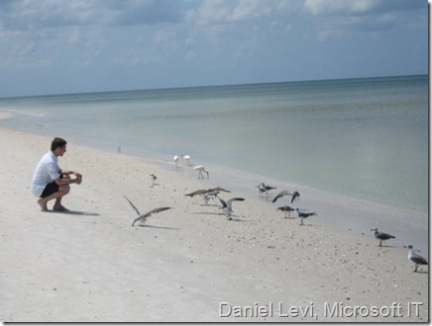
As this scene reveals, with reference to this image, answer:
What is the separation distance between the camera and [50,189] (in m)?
10.9

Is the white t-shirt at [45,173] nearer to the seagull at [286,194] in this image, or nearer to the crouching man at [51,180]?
the crouching man at [51,180]

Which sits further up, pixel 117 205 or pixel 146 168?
pixel 146 168

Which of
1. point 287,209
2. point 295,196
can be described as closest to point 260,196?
point 295,196

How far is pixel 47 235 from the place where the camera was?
9203 mm

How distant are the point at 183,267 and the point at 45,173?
3.75 metres

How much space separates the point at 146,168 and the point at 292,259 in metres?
11.1

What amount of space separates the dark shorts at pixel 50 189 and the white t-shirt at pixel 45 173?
0.17 ft

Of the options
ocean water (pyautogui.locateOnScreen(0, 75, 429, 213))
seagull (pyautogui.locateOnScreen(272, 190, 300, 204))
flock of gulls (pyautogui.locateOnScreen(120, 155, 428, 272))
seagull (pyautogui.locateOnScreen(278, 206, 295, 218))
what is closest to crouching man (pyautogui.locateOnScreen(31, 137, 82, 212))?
flock of gulls (pyautogui.locateOnScreen(120, 155, 428, 272))

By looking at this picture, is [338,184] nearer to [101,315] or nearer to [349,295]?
[349,295]

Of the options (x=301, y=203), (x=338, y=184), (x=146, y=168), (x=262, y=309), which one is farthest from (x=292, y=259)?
(x=146, y=168)

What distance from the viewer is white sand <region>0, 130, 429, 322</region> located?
684 centimetres

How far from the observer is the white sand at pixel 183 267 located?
6.84 metres

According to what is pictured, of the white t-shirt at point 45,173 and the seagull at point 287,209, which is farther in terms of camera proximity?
the seagull at point 287,209

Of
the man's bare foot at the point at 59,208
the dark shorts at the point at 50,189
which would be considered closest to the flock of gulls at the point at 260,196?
the man's bare foot at the point at 59,208
